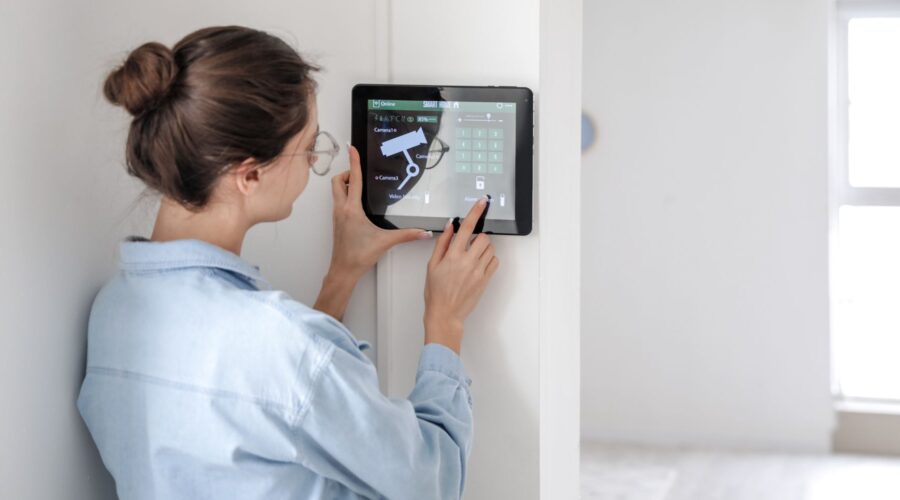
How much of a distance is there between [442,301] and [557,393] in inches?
12.9

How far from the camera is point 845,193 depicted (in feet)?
13.9

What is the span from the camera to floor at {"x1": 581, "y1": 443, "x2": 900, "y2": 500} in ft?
12.1

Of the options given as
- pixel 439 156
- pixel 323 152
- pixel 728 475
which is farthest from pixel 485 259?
pixel 728 475

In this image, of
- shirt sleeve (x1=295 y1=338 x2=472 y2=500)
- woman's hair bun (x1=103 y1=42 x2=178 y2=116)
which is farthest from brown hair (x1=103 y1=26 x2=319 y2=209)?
shirt sleeve (x1=295 y1=338 x2=472 y2=500)

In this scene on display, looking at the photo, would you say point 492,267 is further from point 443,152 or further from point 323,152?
point 323,152

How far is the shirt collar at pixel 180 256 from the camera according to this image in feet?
3.03

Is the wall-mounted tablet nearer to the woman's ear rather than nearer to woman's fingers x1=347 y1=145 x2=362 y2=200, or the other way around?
woman's fingers x1=347 y1=145 x2=362 y2=200

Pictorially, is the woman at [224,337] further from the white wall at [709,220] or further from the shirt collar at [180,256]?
the white wall at [709,220]

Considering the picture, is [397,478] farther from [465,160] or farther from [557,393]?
[557,393]

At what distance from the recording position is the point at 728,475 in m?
3.93

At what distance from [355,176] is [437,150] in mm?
103

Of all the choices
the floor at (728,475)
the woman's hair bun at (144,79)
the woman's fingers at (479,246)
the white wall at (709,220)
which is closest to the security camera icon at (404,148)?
the woman's fingers at (479,246)

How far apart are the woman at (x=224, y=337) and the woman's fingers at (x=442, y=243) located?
244mm

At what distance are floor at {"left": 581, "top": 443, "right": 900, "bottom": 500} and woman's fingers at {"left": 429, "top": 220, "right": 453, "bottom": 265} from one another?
2.63m
